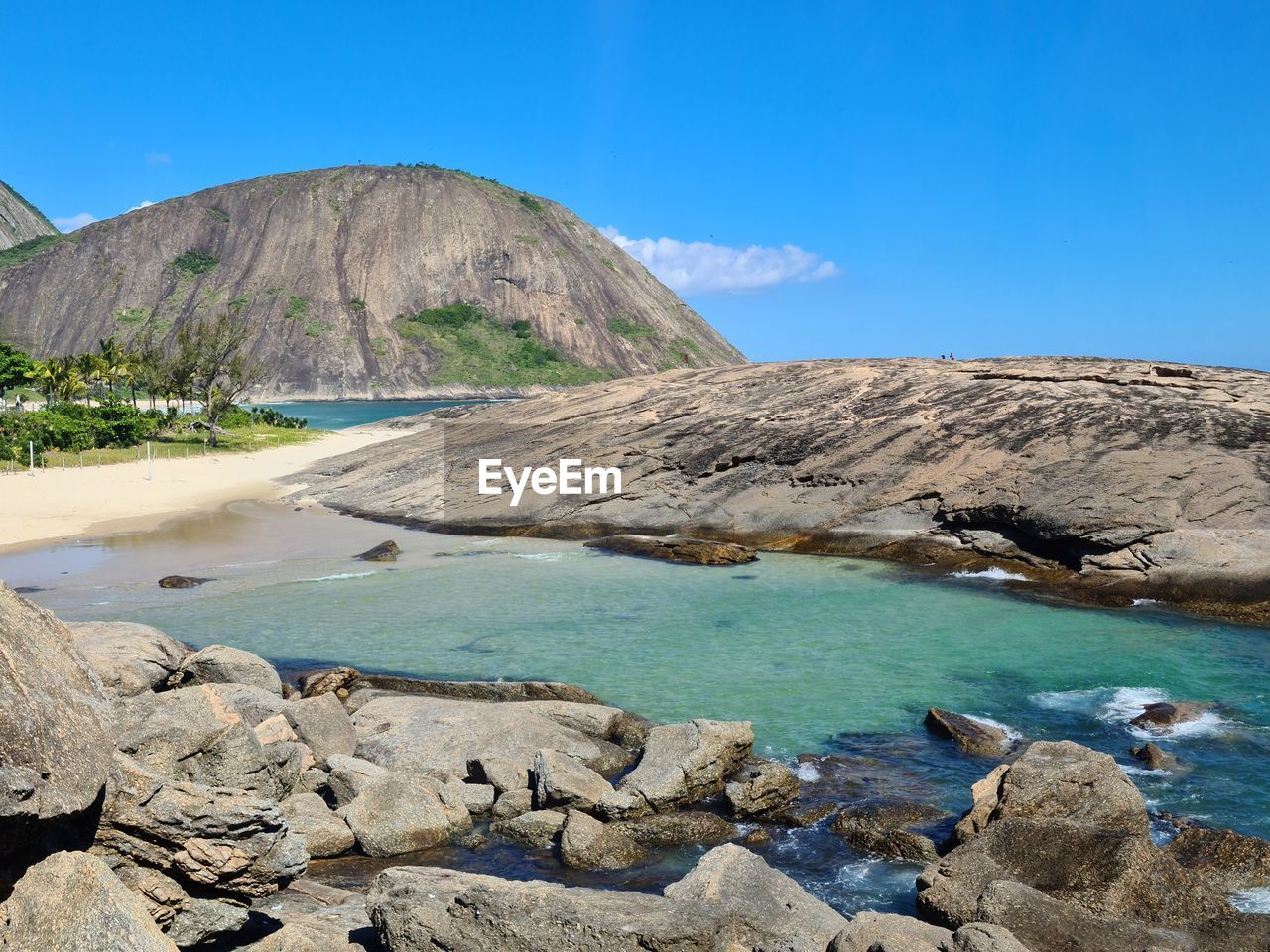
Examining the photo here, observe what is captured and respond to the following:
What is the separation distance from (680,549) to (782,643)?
7.83 m

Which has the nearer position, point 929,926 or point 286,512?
point 929,926

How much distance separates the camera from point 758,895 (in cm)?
837

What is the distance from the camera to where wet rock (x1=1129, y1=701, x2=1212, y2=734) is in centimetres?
1384

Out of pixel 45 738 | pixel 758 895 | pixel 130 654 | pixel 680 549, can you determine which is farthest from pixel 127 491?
pixel 758 895

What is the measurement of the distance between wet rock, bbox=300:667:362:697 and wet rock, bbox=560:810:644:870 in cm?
636

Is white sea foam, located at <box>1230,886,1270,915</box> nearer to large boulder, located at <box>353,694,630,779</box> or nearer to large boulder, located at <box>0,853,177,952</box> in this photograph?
large boulder, located at <box>353,694,630,779</box>

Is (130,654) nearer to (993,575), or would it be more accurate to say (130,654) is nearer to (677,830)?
(677,830)

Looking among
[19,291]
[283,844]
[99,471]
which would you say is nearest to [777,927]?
[283,844]

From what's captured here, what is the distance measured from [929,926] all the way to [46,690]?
6.41 m

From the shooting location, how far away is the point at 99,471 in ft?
132

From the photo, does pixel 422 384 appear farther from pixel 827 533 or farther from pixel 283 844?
pixel 283 844

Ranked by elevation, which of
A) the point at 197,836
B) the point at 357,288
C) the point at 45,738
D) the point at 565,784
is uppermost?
the point at 357,288

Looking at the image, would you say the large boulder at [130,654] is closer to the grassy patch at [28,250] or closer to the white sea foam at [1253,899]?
the white sea foam at [1253,899]

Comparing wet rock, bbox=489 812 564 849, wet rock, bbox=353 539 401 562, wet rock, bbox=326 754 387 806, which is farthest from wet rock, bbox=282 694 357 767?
wet rock, bbox=353 539 401 562
